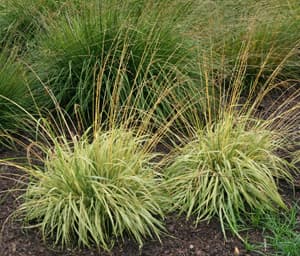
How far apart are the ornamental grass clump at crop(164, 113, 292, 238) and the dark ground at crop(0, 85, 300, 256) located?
0.09 metres

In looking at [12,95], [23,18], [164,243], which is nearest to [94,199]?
[164,243]

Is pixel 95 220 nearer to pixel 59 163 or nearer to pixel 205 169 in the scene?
pixel 59 163

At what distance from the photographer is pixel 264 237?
13.6 ft

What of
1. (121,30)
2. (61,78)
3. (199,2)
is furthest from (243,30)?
(61,78)

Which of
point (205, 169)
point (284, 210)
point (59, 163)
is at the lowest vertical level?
point (284, 210)

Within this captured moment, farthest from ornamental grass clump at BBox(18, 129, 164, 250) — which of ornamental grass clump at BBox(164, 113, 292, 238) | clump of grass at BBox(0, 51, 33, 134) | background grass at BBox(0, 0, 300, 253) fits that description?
clump of grass at BBox(0, 51, 33, 134)

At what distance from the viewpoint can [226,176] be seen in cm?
438

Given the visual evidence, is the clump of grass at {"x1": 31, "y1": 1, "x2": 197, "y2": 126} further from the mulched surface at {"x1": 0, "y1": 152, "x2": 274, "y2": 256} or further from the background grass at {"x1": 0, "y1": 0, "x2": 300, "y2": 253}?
the mulched surface at {"x1": 0, "y1": 152, "x2": 274, "y2": 256}

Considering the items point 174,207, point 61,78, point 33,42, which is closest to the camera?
point 174,207

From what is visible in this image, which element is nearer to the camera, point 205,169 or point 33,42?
point 205,169

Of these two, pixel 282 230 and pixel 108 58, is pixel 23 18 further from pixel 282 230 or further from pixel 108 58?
pixel 282 230

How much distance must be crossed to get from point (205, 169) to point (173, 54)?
1.54 m

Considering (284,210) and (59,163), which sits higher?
(59,163)

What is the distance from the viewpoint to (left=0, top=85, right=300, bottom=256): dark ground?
3.94 m
